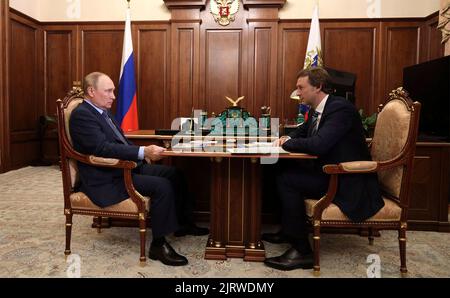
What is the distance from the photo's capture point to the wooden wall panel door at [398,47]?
6137mm

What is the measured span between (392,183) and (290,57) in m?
4.22

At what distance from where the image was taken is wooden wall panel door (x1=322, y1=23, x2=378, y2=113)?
622 cm

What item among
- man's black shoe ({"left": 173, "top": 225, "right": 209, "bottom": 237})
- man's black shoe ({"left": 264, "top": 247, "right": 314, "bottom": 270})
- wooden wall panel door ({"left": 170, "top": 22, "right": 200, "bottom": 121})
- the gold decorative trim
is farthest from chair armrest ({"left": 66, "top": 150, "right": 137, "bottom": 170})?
the gold decorative trim

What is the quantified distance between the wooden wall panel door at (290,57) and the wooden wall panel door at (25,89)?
4.28 m

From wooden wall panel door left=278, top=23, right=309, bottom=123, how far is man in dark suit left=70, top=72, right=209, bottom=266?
13.2 feet

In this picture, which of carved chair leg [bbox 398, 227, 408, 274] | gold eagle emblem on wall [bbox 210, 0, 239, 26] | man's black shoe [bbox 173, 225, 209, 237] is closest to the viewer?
carved chair leg [bbox 398, 227, 408, 274]

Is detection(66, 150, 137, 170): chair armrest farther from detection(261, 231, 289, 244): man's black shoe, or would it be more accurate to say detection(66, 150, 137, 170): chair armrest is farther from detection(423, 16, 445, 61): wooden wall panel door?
detection(423, 16, 445, 61): wooden wall panel door

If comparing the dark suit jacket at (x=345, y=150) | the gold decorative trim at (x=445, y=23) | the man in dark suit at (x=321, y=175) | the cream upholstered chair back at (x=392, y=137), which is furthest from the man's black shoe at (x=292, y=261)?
the gold decorative trim at (x=445, y=23)

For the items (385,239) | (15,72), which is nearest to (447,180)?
(385,239)

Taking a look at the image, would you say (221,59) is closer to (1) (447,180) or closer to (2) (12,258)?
(1) (447,180)

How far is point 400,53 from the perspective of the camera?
6.20 m

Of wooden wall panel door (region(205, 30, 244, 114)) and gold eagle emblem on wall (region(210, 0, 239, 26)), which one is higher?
gold eagle emblem on wall (region(210, 0, 239, 26))

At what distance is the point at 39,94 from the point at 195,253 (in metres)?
5.59

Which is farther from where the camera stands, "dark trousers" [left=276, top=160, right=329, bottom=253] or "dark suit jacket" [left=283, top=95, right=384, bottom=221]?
"dark trousers" [left=276, top=160, right=329, bottom=253]
